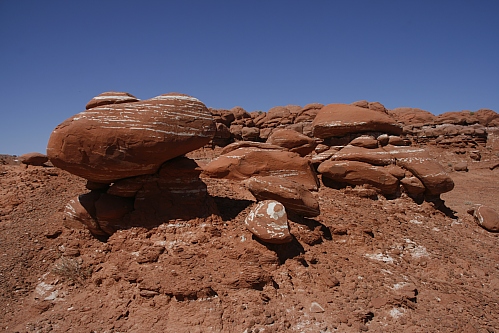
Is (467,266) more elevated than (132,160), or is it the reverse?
(132,160)

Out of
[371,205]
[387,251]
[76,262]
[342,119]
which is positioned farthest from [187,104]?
[342,119]

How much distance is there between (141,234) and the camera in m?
6.19

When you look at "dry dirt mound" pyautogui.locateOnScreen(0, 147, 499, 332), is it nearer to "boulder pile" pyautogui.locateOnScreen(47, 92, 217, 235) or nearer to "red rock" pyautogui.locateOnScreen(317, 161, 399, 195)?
"boulder pile" pyautogui.locateOnScreen(47, 92, 217, 235)

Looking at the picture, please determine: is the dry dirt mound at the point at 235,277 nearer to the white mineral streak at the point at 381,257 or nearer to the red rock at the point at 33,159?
the white mineral streak at the point at 381,257

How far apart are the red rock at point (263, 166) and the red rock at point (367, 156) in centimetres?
128

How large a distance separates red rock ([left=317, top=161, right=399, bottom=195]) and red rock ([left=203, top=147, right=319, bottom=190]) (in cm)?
76

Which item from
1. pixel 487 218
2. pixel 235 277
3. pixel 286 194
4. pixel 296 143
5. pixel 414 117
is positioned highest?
pixel 414 117

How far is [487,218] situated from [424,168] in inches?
89.1

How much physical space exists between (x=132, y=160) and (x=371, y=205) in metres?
6.73

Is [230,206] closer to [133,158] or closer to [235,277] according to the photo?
[235,277]

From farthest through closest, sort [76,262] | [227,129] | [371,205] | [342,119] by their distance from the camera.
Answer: [227,129]
[342,119]
[371,205]
[76,262]

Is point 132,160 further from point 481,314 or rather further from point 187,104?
Result: point 481,314

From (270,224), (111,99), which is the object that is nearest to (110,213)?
(111,99)

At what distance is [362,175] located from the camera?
9836 millimetres
